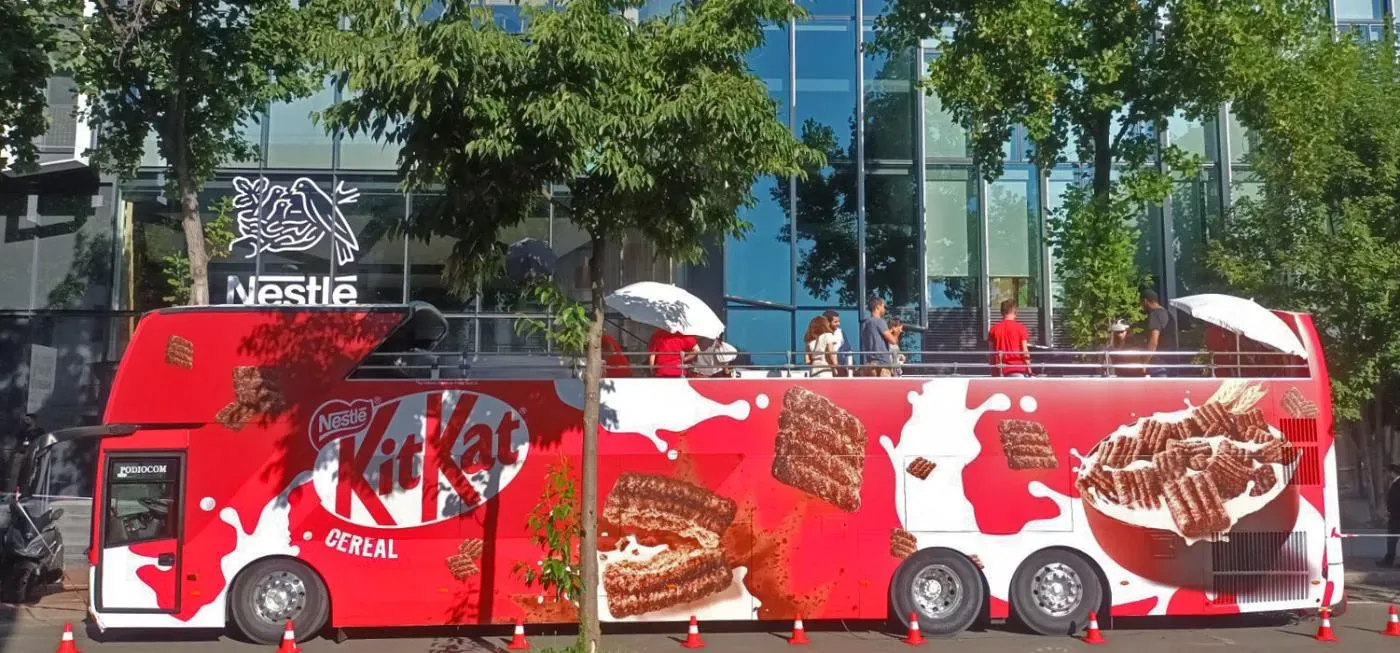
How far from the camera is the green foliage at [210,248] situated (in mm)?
18375

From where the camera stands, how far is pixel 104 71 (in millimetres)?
14539

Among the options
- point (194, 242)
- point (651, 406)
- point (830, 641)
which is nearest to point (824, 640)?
point (830, 641)

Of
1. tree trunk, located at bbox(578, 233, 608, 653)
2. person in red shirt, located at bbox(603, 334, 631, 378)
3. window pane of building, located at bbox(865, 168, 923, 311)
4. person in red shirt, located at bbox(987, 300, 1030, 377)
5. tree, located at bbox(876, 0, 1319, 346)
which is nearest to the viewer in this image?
tree trunk, located at bbox(578, 233, 608, 653)

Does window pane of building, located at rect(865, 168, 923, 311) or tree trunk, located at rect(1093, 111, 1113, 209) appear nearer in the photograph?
tree trunk, located at rect(1093, 111, 1113, 209)

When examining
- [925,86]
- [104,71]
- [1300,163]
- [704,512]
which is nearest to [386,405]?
[704,512]

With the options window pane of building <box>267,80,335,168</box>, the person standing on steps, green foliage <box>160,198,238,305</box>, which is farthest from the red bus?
window pane of building <box>267,80,335,168</box>

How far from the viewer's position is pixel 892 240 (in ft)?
69.1

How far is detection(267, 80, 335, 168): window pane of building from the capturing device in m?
20.1

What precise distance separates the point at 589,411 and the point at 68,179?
51.2ft

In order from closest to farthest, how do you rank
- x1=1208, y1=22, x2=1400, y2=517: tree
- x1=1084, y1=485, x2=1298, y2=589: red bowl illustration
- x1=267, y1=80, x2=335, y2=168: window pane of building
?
x1=1084, y1=485, x2=1298, y2=589: red bowl illustration
x1=1208, y1=22, x2=1400, y2=517: tree
x1=267, y1=80, x2=335, y2=168: window pane of building

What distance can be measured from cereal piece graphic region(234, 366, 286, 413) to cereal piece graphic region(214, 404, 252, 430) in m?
0.07

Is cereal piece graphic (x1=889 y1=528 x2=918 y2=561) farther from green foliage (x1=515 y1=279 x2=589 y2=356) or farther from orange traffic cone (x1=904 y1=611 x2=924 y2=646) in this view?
green foliage (x1=515 y1=279 x2=589 y2=356)

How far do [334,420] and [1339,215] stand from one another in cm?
1506

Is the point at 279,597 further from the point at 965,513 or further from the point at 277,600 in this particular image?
the point at 965,513
